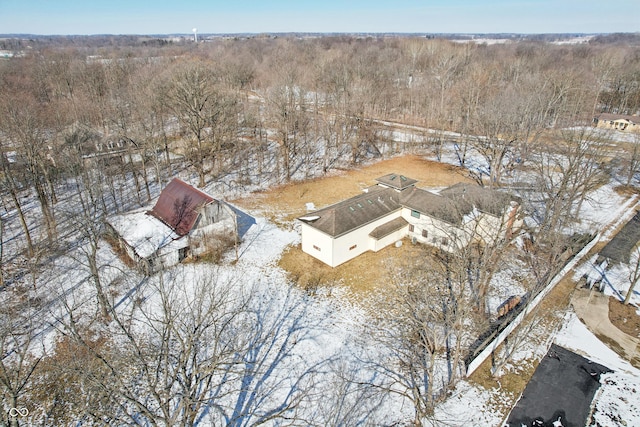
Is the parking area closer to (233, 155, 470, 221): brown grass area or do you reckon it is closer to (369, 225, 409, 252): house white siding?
(369, 225, 409, 252): house white siding

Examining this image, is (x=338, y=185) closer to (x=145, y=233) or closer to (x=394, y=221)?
(x=394, y=221)

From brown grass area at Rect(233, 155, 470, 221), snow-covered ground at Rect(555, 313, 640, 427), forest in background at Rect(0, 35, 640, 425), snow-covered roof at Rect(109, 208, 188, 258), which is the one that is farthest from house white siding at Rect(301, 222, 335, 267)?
snow-covered ground at Rect(555, 313, 640, 427)

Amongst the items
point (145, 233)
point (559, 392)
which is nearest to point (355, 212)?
point (145, 233)

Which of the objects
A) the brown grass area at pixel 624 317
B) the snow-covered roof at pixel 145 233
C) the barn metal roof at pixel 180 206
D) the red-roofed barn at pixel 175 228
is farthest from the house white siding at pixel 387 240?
the brown grass area at pixel 624 317

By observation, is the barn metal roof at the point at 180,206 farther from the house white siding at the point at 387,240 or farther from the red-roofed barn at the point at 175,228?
the house white siding at the point at 387,240

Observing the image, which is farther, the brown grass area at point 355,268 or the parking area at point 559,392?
the brown grass area at point 355,268

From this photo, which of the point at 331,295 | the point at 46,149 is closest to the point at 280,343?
the point at 331,295
